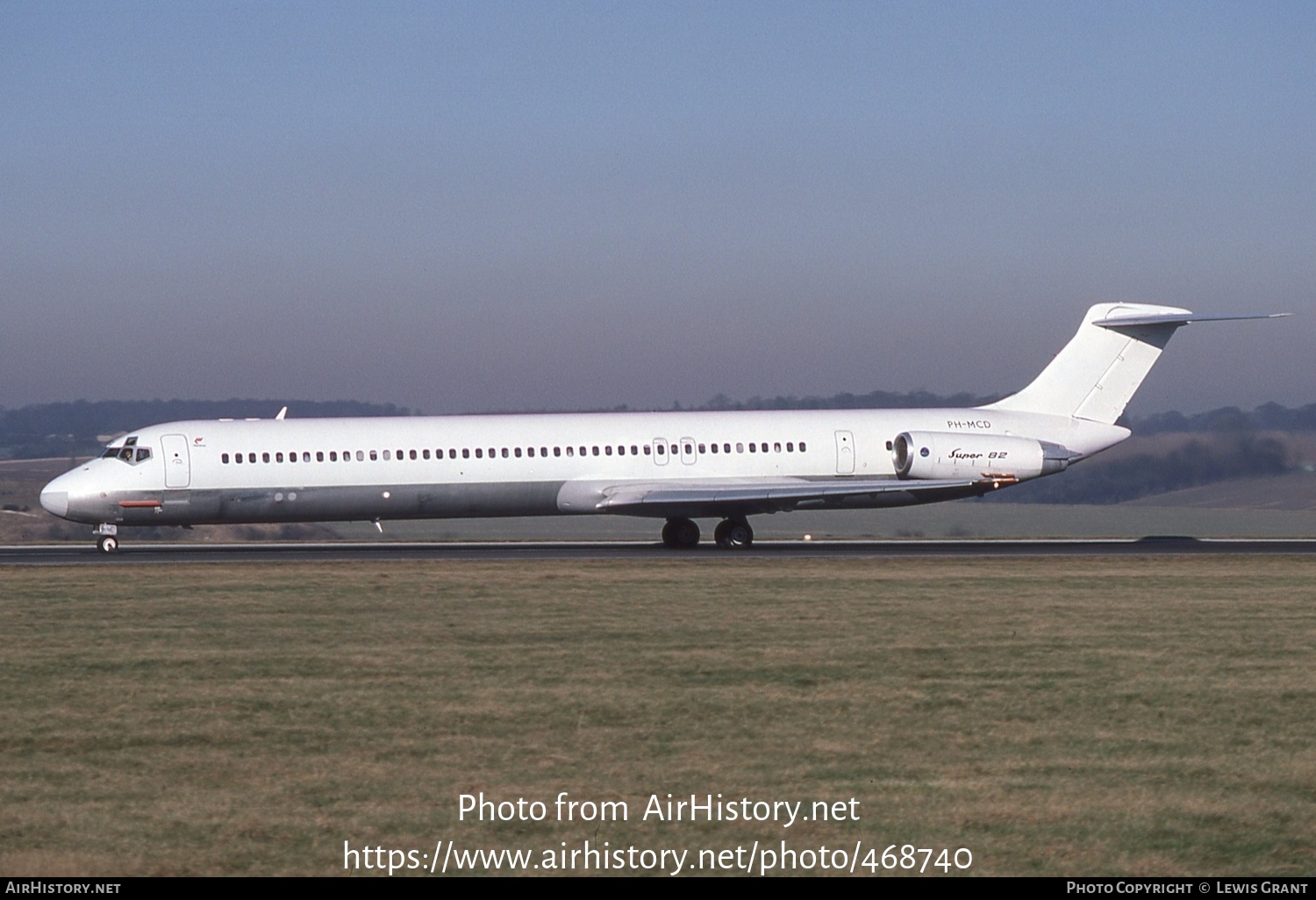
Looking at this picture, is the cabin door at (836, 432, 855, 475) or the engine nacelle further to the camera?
the cabin door at (836, 432, 855, 475)

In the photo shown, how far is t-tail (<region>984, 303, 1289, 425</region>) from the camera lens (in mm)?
38781

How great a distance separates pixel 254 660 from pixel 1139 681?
919cm

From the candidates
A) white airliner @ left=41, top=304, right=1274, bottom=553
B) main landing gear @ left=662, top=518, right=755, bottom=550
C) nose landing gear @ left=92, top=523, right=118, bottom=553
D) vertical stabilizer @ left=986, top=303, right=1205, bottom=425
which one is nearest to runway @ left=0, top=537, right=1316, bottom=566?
nose landing gear @ left=92, top=523, right=118, bottom=553

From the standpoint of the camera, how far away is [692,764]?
1170 cm

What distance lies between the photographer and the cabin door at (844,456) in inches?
1446

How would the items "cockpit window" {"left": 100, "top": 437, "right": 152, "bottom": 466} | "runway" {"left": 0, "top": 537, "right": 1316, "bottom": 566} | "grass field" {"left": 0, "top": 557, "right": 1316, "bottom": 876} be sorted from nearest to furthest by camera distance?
"grass field" {"left": 0, "top": 557, "right": 1316, "bottom": 876}
"runway" {"left": 0, "top": 537, "right": 1316, "bottom": 566}
"cockpit window" {"left": 100, "top": 437, "right": 152, "bottom": 466}

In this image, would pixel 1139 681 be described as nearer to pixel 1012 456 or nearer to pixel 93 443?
pixel 1012 456

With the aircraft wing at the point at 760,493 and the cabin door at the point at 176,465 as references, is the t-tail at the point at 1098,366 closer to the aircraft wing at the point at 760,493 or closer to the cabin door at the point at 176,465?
the aircraft wing at the point at 760,493

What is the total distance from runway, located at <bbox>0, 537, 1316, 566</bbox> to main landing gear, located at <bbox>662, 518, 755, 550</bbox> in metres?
0.40

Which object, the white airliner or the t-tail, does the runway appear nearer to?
the white airliner

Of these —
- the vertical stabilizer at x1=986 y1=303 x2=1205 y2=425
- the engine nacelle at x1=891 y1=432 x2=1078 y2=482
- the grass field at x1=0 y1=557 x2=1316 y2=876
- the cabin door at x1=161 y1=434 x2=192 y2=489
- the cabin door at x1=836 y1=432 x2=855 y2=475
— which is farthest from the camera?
the vertical stabilizer at x1=986 y1=303 x2=1205 y2=425

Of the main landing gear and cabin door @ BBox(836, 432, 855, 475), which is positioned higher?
cabin door @ BBox(836, 432, 855, 475)

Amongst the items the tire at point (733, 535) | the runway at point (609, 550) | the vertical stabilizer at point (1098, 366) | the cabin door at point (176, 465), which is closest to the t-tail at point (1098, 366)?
the vertical stabilizer at point (1098, 366)

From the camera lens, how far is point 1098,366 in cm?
3881
